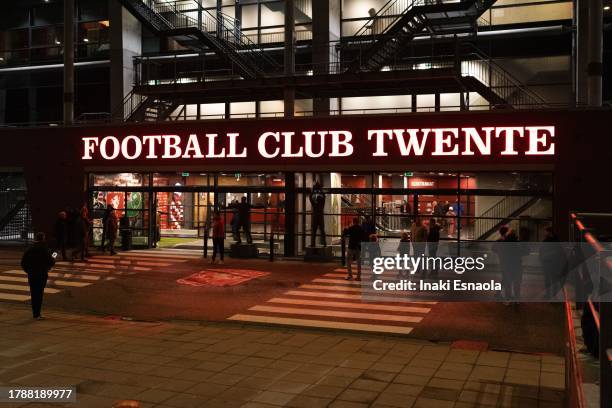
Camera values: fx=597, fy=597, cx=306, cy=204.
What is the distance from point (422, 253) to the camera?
1767 centimetres

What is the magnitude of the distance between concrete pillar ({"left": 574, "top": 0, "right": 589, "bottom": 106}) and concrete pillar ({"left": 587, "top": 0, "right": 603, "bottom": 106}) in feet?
7.05

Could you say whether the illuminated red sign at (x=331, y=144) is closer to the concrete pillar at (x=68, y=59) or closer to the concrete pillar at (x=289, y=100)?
the concrete pillar at (x=289, y=100)

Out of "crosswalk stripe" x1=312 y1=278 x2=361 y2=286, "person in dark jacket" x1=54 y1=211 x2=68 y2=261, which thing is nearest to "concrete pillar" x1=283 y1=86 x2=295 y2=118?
"crosswalk stripe" x1=312 y1=278 x2=361 y2=286

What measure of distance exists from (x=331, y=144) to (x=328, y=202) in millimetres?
2250

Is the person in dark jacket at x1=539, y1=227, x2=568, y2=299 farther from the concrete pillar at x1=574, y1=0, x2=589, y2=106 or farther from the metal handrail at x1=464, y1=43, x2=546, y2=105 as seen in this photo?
the metal handrail at x1=464, y1=43, x2=546, y2=105

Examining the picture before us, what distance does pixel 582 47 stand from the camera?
2114 cm

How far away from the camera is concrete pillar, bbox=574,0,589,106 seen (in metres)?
21.0

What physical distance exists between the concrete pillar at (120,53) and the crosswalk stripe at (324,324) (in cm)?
1867

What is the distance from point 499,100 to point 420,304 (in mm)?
9963

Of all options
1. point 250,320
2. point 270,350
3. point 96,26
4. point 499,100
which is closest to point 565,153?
point 499,100

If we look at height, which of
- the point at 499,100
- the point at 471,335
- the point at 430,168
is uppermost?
the point at 499,100

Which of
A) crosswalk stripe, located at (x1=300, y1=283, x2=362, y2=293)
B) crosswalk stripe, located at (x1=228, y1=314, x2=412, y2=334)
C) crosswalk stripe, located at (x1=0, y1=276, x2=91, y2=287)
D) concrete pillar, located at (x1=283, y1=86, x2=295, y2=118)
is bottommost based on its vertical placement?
crosswalk stripe, located at (x1=228, y1=314, x2=412, y2=334)

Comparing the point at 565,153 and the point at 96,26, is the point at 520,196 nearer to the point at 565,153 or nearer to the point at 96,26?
the point at 565,153

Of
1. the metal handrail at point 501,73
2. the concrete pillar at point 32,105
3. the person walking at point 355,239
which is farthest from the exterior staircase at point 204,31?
the person walking at point 355,239
